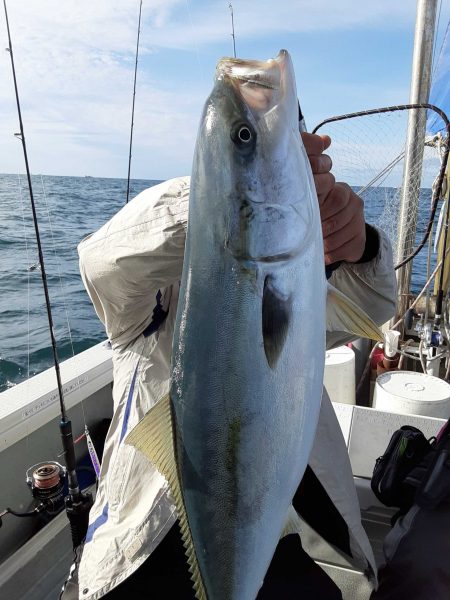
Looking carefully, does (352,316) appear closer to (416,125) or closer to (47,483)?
(47,483)

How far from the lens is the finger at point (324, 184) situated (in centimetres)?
107

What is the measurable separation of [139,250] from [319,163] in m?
0.54

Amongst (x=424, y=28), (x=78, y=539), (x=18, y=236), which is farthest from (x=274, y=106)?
(x=18, y=236)

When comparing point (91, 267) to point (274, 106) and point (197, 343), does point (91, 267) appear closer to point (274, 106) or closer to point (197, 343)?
point (197, 343)

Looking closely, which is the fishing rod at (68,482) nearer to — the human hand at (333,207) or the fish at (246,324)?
the fish at (246,324)

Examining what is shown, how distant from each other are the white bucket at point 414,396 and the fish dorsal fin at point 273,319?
2639mm

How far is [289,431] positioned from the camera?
960 mm

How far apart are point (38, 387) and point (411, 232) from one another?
3467 mm

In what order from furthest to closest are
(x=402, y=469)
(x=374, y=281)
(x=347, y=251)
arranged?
(x=402, y=469) < (x=374, y=281) < (x=347, y=251)

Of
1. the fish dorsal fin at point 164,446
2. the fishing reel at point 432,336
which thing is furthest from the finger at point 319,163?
the fishing reel at point 432,336

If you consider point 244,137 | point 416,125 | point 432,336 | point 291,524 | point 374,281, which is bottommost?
point 432,336

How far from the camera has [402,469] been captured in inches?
89.4

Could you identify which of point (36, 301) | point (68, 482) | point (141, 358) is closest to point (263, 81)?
point (141, 358)

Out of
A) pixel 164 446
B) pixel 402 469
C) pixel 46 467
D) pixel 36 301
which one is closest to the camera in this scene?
pixel 164 446
